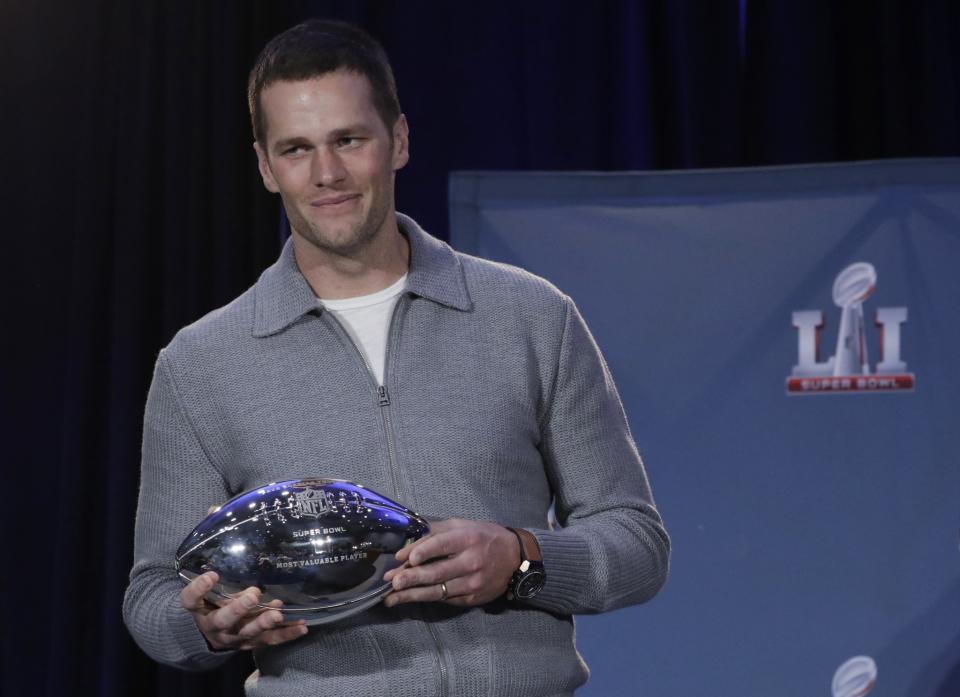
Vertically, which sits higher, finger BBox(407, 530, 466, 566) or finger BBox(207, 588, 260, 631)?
finger BBox(407, 530, 466, 566)

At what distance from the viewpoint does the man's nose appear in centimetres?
170

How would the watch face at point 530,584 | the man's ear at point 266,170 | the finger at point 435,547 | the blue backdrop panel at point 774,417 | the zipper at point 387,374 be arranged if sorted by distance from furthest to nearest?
the blue backdrop panel at point 774,417 → the man's ear at point 266,170 → the zipper at point 387,374 → the watch face at point 530,584 → the finger at point 435,547

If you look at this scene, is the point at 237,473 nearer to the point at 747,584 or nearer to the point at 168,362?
the point at 168,362

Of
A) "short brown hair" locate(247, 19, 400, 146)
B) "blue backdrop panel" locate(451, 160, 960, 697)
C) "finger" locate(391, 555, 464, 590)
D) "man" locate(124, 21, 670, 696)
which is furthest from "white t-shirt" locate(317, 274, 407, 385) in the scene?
"blue backdrop panel" locate(451, 160, 960, 697)

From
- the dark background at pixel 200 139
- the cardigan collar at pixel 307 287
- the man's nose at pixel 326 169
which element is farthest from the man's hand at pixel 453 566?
the dark background at pixel 200 139

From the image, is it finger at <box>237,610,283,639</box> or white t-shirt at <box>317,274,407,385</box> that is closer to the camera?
finger at <box>237,610,283,639</box>

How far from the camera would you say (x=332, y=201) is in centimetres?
173

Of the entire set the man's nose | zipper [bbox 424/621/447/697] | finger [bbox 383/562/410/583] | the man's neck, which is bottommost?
zipper [bbox 424/621/447/697]

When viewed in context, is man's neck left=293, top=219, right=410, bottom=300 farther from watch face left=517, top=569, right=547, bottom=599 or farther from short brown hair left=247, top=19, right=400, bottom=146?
watch face left=517, top=569, right=547, bottom=599

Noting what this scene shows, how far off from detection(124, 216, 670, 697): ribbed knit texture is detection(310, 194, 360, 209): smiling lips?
12 centimetres

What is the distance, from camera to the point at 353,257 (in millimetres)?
1796

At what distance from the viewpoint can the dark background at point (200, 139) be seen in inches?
135

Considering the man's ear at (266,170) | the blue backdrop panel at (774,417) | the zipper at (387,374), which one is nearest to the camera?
the zipper at (387,374)

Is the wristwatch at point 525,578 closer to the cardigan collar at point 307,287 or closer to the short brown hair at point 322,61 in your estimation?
the cardigan collar at point 307,287
